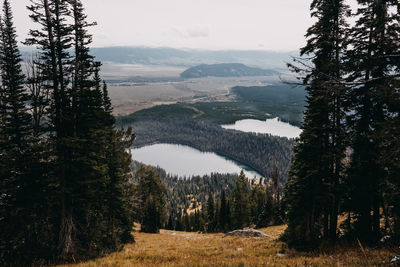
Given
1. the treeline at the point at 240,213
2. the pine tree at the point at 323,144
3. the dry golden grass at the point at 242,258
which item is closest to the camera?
the dry golden grass at the point at 242,258

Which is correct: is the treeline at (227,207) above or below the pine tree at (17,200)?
below

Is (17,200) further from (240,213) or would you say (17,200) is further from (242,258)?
(240,213)

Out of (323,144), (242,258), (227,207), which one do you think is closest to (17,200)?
(242,258)

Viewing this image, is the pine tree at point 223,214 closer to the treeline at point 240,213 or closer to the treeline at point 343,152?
the treeline at point 240,213

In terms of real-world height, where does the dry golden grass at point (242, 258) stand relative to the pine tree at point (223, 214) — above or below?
above

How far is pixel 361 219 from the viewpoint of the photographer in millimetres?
14328

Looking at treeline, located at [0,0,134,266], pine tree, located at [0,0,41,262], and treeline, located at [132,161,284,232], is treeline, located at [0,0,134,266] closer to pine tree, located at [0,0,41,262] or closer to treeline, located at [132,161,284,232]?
pine tree, located at [0,0,41,262]

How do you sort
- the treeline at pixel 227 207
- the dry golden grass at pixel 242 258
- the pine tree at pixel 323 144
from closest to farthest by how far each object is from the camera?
the dry golden grass at pixel 242 258 → the pine tree at pixel 323 144 → the treeline at pixel 227 207

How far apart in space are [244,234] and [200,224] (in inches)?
1878

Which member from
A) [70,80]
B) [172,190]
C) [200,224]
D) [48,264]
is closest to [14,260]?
[48,264]

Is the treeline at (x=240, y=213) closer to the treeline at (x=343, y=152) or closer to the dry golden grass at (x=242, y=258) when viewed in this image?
the treeline at (x=343, y=152)

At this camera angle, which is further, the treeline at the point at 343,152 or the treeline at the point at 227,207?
A: the treeline at the point at 227,207

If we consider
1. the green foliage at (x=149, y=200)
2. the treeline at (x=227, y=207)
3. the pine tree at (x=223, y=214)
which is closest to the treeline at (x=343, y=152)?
the treeline at (x=227, y=207)

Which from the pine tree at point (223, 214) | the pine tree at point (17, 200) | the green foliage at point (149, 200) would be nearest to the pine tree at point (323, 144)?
the pine tree at point (17, 200)
